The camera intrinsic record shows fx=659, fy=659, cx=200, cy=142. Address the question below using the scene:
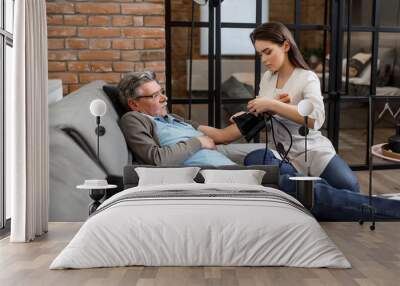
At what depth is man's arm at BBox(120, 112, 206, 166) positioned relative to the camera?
423 cm

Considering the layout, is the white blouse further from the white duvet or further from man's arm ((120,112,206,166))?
the white duvet

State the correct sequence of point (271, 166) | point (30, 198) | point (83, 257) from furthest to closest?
point (271, 166) < point (30, 198) < point (83, 257)

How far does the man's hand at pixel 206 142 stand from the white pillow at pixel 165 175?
0.80ft

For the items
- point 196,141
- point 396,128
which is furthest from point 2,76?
point 396,128

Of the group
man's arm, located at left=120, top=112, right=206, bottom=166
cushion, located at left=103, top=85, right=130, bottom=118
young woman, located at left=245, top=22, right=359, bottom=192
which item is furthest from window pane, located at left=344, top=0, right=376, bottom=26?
cushion, located at left=103, top=85, right=130, bottom=118

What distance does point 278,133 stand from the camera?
443 cm

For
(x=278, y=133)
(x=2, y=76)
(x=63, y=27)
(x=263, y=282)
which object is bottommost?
(x=263, y=282)

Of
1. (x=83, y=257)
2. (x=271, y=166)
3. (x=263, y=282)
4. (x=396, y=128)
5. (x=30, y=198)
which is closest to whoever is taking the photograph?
(x=263, y=282)

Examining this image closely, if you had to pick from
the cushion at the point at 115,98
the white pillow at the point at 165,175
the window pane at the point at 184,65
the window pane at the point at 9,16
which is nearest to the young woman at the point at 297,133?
the window pane at the point at 184,65

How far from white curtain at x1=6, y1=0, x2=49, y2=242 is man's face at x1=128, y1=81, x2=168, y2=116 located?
647 mm

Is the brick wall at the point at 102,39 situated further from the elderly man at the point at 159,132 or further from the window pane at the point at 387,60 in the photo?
the window pane at the point at 387,60

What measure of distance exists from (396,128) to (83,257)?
100.0 inches

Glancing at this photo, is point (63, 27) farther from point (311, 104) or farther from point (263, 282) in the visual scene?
point (263, 282)

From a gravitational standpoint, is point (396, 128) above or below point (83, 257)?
above
